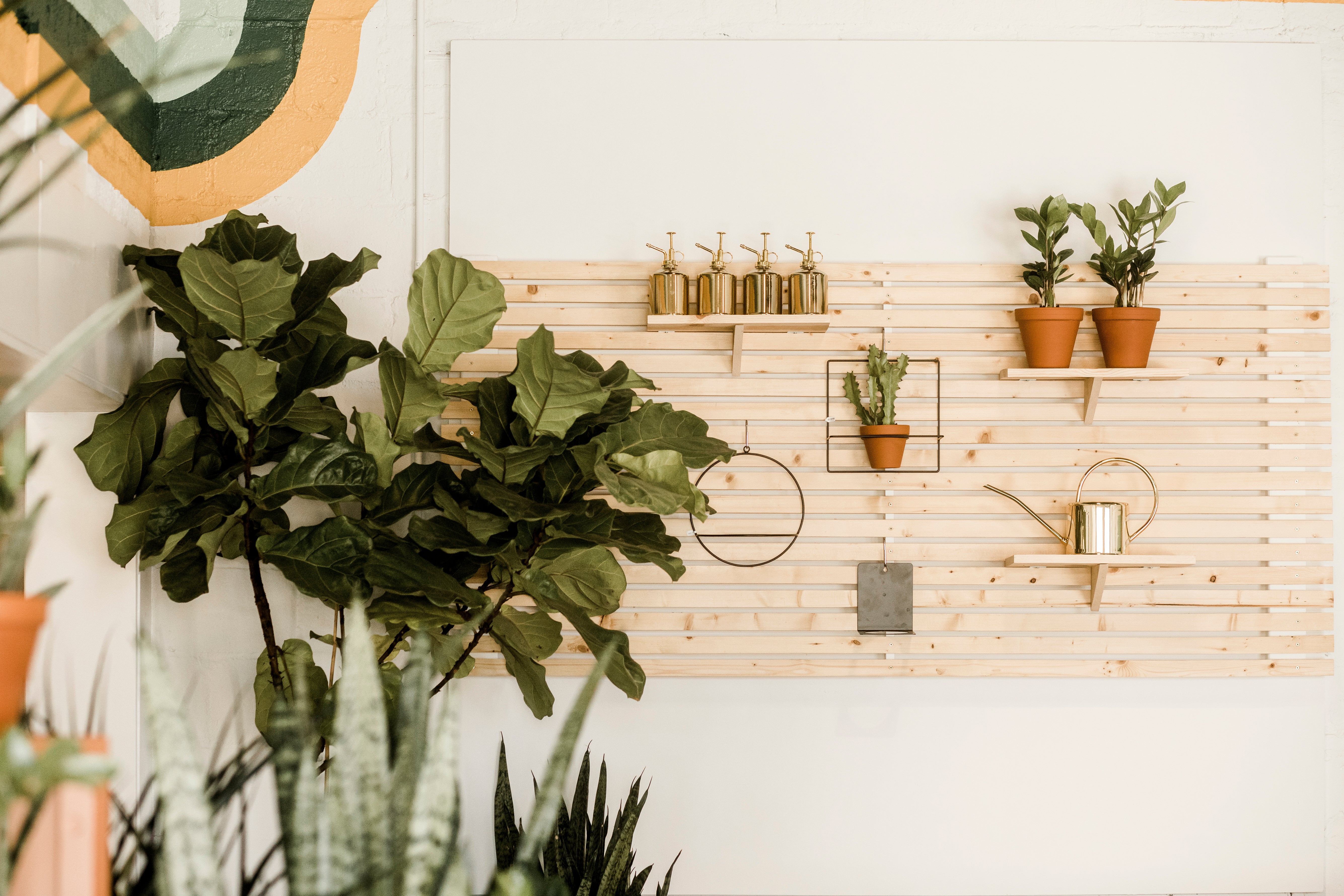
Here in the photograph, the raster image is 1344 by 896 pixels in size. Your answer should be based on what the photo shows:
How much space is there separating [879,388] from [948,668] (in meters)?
0.74

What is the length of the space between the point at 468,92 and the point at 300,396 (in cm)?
100

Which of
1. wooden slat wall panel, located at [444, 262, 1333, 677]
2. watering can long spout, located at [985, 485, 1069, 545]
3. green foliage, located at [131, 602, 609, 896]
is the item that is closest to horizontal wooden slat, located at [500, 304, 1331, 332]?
wooden slat wall panel, located at [444, 262, 1333, 677]

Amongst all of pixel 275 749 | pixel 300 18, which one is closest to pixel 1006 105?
pixel 300 18

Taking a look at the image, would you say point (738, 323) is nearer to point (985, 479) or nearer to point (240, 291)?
point (985, 479)

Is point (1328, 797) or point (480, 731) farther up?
point (480, 731)

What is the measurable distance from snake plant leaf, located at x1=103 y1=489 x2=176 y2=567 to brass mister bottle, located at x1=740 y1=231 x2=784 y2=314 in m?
1.37

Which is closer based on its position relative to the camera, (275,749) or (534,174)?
(275,749)

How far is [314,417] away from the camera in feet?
6.26

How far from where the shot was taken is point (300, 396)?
188 centimetres

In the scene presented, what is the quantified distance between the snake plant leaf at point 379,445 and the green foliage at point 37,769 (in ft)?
4.64

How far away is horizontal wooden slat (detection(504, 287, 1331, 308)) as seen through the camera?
240 cm

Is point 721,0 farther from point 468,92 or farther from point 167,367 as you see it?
point 167,367

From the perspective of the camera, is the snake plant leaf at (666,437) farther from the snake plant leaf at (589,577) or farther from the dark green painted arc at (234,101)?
the dark green painted arc at (234,101)

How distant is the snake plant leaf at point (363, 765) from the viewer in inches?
23.1
